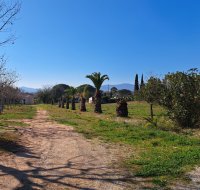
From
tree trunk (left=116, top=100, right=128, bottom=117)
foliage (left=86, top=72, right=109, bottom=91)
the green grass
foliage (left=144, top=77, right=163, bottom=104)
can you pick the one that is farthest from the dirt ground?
foliage (left=86, top=72, right=109, bottom=91)

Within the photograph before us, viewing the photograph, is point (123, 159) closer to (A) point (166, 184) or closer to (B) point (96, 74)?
(A) point (166, 184)

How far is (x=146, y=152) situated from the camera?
1153 centimetres

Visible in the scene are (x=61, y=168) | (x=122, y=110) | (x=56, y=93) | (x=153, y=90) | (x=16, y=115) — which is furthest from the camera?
(x=56, y=93)

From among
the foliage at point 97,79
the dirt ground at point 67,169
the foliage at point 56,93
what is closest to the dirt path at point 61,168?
the dirt ground at point 67,169

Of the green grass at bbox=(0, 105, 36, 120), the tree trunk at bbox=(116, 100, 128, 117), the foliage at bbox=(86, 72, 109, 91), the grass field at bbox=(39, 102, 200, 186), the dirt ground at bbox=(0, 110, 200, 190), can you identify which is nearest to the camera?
the dirt ground at bbox=(0, 110, 200, 190)

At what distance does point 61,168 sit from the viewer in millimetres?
8992

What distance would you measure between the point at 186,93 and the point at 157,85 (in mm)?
3507

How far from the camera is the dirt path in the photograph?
742cm

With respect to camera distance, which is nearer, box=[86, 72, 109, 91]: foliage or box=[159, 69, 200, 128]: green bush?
box=[159, 69, 200, 128]: green bush

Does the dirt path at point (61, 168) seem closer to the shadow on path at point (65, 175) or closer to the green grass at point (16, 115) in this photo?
the shadow on path at point (65, 175)

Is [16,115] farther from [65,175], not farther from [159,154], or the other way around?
[65,175]

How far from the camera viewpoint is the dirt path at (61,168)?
24.3 feet

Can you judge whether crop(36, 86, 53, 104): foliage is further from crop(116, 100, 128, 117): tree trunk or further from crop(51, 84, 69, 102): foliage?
crop(116, 100, 128, 117): tree trunk

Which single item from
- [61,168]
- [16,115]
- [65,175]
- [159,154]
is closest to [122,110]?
[16,115]
